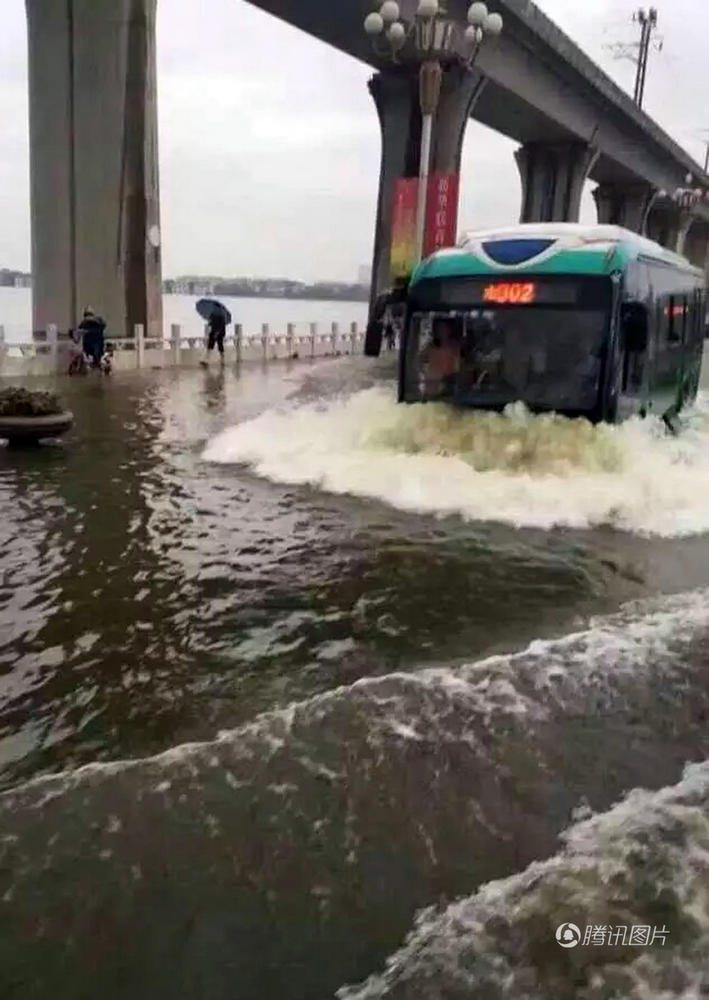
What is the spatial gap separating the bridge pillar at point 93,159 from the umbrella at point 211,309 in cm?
232

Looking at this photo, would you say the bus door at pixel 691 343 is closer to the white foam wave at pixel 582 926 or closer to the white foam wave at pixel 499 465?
the white foam wave at pixel 499 465

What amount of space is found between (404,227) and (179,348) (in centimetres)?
725

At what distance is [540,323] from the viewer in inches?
451

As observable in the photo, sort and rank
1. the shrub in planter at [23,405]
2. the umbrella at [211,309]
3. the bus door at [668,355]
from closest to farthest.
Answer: the shrub in planter at [23,405], the bus door at [668,355], the umbrella at [211,309]

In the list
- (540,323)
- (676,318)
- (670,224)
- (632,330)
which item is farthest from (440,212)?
(670,224)

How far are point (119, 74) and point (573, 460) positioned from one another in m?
18.0

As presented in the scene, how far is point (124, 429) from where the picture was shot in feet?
44.5

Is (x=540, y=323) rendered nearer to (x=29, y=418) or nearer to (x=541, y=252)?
(x=541, y=252)

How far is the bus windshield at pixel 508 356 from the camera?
1123 cm

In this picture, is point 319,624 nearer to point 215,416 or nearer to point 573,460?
point 573,460

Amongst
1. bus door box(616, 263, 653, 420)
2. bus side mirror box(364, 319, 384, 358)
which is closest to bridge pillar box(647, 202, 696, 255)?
bus side mirror box(364, 319, 384, 358)

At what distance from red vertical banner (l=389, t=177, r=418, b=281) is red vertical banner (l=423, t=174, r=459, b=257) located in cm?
58

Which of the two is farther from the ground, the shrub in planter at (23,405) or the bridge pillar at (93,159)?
the bridge pillar at (93,159)

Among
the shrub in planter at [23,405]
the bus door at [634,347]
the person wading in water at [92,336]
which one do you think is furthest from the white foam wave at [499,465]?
the person wading in water at [92,336]
